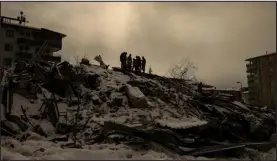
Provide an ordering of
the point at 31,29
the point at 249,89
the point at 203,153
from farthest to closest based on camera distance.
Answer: the point at 249,89 → the point at 31,29 → the point at 203,153

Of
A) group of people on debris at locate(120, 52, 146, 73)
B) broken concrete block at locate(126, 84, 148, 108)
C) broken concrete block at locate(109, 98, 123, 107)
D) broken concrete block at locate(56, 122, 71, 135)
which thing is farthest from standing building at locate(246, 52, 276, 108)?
broken concrete block at locate(56, 122, 71, 135)

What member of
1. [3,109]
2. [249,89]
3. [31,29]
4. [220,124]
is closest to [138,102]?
[220,124]

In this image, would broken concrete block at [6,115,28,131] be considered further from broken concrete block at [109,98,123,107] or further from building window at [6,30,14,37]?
building window at [6,30,14,37]

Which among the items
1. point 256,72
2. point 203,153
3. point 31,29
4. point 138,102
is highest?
point 31,29

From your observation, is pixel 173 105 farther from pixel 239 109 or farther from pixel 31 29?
pixel 31 29

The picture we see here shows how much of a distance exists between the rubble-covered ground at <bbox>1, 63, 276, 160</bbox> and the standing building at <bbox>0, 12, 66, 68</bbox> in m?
28.6

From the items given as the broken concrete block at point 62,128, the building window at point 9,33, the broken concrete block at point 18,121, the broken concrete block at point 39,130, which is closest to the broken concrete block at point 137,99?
the broken concrete block at point 62,128

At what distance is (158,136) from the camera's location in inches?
464

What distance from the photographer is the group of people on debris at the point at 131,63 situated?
21.5 metres

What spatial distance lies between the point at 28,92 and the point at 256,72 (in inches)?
2295

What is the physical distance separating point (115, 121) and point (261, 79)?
176 feet

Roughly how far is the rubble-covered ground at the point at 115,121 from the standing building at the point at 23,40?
28620 mm

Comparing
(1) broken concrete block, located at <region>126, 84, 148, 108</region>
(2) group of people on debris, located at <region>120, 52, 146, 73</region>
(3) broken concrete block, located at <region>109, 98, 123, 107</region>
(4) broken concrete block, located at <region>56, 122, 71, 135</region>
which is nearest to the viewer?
(4) broken concrete block, located at <region>56, 122, 71, 135</region>

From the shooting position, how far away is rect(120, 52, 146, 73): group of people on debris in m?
21.5
